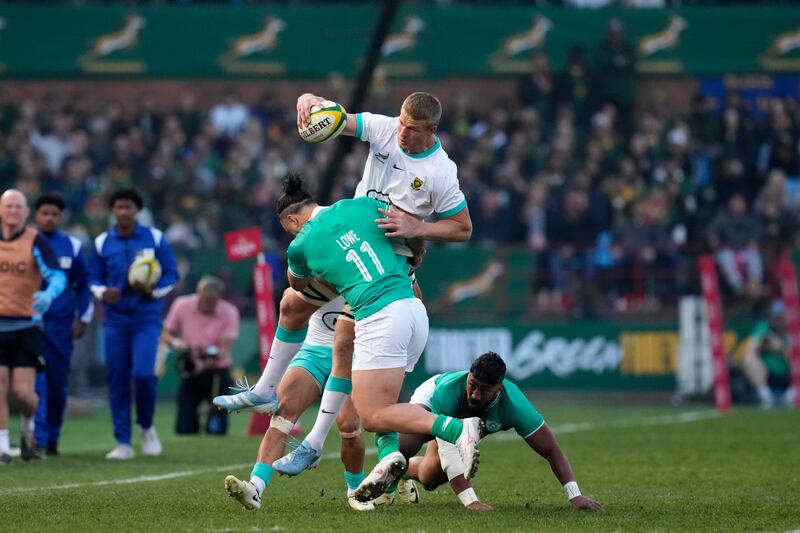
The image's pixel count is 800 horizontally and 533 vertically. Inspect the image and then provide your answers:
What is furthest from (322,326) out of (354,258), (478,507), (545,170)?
(545,170)

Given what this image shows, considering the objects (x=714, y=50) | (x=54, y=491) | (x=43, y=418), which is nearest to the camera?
(x=54, y=491)

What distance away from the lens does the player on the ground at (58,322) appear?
13891mm

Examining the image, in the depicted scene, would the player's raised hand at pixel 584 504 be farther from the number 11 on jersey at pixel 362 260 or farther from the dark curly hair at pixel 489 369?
the number 11 on jersey at pixel 362 260

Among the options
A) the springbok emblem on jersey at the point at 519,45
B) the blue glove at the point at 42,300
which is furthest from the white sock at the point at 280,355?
the springbok emblem on jersey at the point at 519,45

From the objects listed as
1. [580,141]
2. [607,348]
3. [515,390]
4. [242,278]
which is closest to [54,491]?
[515,390]

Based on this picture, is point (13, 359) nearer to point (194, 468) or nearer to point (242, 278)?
point (194, 468)

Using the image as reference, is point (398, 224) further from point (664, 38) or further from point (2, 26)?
point (2, 26)

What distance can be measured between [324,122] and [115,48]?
19871 millimetres

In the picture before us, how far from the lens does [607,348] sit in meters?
24.5

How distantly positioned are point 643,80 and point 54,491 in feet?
69.8

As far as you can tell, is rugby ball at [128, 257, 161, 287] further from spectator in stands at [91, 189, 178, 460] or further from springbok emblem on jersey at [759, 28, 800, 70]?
springbok emblem on jersey at [759, 28, 800, 70]

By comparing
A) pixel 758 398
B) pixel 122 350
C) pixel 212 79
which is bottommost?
pixel 758 398

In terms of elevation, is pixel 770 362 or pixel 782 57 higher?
pixel 782 57

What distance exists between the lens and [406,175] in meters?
9.45
